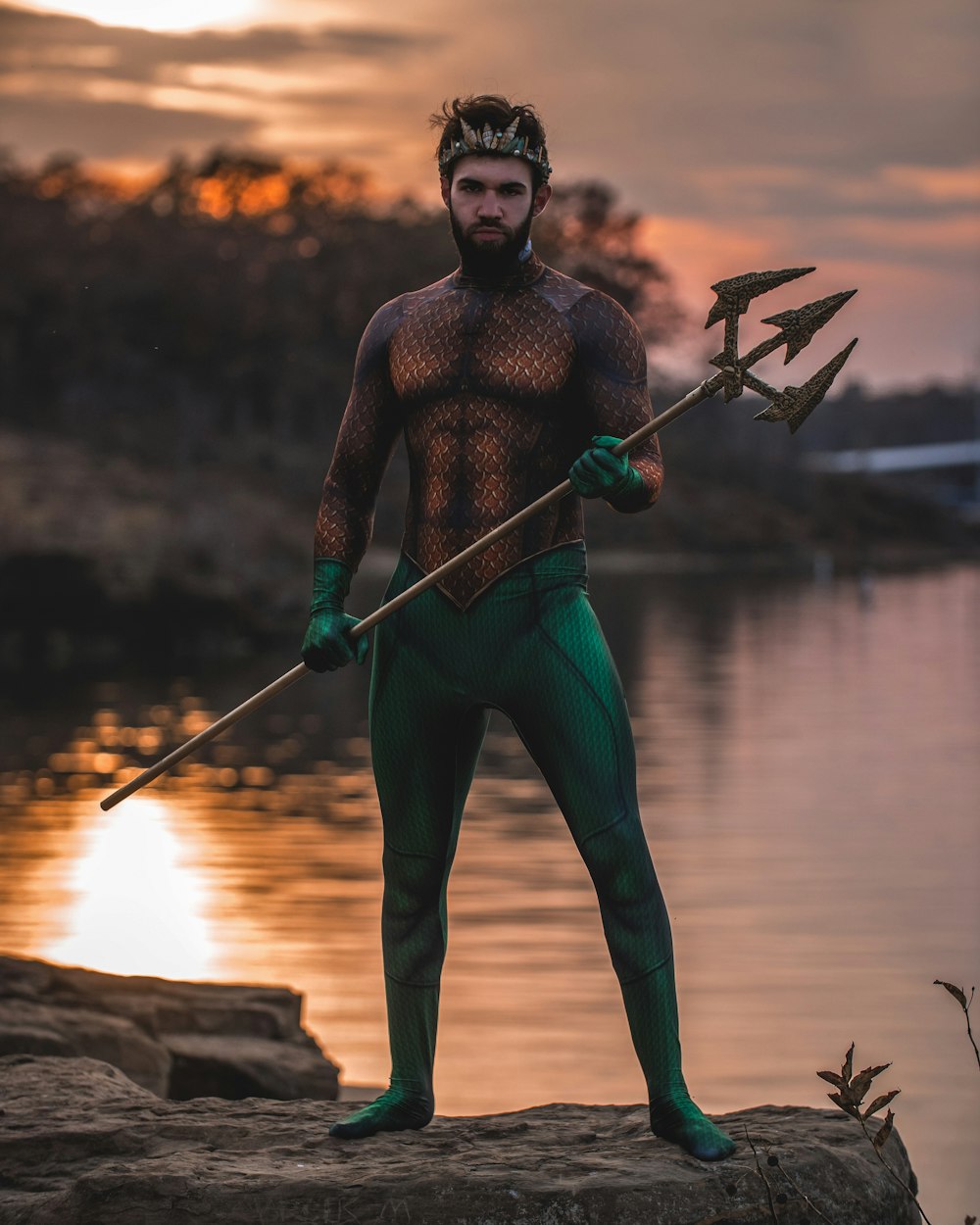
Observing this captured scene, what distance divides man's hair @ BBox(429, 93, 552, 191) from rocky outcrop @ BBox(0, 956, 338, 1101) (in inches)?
156

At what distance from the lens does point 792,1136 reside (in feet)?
18.8

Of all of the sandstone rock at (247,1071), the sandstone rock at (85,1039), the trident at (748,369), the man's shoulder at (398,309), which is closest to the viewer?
the trident at (748,369)

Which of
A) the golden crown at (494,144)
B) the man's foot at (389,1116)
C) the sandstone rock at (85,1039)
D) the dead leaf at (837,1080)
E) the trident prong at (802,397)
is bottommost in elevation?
the sandstone rock at (85,1039)

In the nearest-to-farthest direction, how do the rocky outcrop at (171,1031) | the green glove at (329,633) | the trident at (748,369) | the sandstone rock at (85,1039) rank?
the trident at (748,369) < the green glove at (329,633) < the sandstone rock at (85,1039) < the rocky outcrop at (171,1031)

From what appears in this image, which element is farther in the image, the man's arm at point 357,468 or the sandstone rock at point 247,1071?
the sandstone rock at point 247,1071

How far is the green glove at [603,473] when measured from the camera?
5297 millimetres

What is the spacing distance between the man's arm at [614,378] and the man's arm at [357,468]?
0.54m

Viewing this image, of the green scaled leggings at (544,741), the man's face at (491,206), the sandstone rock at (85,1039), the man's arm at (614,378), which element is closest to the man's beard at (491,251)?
the man's face at (491,206)

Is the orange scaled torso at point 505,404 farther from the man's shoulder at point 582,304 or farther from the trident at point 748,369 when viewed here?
the trident at point 748,369

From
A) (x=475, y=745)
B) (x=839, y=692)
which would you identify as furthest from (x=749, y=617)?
(x=475, y=745)

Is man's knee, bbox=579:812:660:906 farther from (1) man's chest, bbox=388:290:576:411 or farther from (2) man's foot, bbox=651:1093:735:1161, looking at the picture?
(1) man's chest, bbox=388:290:576:411

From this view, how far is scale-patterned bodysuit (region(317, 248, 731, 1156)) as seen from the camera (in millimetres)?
5609

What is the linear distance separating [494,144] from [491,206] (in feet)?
0.51

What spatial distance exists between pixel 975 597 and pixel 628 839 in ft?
142
